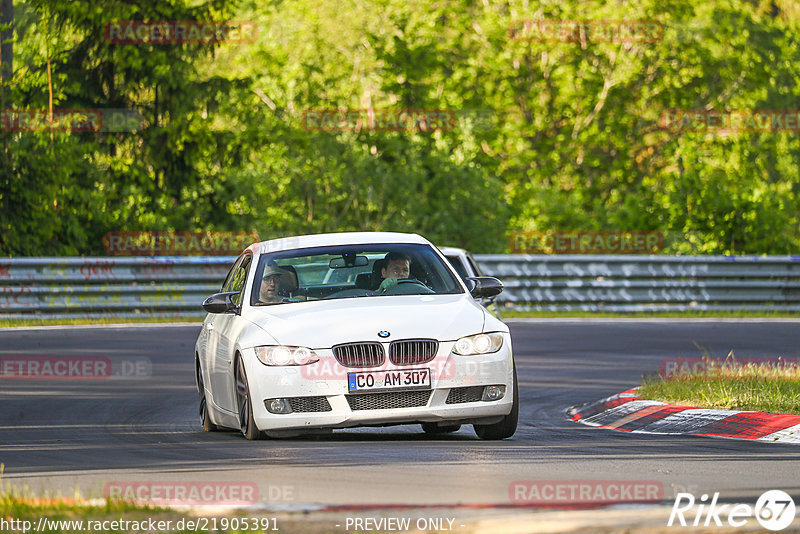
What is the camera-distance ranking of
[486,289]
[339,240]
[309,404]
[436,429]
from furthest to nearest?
1. [339,240]
2. [436,429]
3. [486,289]
4. [309,404]

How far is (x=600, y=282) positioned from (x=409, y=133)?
12805 millimetres

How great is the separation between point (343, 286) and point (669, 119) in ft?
125

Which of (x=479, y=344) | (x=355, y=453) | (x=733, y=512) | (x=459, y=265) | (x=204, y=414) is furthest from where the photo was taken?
(x=459, y=265)

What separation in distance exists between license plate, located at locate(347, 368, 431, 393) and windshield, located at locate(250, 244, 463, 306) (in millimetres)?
1103

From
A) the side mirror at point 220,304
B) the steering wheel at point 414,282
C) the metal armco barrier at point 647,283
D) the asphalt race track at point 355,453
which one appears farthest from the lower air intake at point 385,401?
the metal armco barrier at point 647,283

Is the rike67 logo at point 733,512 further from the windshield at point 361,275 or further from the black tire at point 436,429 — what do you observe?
the windshield at point 361,275

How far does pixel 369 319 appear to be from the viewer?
10375 millimetres

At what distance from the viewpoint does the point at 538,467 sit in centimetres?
873

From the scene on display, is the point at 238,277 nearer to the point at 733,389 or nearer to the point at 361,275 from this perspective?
the point at 361,275

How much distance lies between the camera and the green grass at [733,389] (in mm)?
11781

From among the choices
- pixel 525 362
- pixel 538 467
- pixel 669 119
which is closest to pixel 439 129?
pixel 669 119

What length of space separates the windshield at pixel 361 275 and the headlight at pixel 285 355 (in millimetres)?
877

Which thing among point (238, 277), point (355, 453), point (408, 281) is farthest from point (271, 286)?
point (355, 453)

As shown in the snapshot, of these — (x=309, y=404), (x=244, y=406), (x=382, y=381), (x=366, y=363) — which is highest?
(x=366, y=363)
